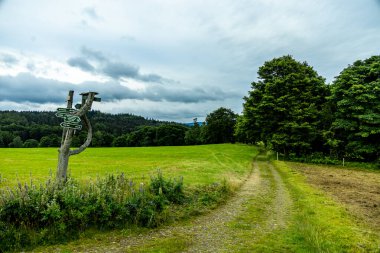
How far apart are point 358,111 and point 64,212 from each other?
145ft

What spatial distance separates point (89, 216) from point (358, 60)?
4912 centimetres

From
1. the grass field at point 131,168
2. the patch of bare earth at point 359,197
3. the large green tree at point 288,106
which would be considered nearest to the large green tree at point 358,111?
the large green tree at point 288,106

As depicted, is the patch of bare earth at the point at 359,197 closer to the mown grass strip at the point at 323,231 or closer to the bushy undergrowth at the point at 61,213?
the mown grass strip at the point at 323,231

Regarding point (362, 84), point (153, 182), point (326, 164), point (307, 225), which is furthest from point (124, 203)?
point (362, 84)

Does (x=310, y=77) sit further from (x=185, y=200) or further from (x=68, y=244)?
(x=68, y=244)

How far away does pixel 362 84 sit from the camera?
42531mm

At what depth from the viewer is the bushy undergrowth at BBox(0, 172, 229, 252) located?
922 centimetres

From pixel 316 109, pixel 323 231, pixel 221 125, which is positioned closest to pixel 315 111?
pixel 316 109

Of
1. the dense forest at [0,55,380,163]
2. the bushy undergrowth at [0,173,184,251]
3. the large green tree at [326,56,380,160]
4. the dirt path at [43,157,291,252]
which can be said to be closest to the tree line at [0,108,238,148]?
the dense forest at [0,55,380,163]

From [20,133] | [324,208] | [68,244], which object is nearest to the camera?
[68,244]

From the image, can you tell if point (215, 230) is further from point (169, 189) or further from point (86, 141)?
point (86, 141)

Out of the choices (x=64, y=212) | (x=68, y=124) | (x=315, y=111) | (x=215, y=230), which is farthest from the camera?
(x=315, y=111)

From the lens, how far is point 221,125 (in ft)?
352

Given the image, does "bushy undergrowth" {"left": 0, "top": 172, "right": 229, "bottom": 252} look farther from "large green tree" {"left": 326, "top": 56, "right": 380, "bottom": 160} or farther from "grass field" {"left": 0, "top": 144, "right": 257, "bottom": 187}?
"large green tree" {"left": 326, "top": 56, "right": 380, "bottom": 160}
